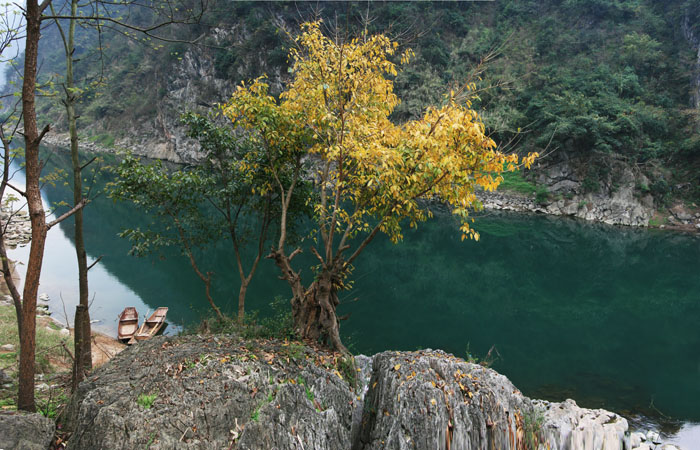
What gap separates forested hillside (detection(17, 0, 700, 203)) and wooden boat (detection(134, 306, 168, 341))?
40.7ft

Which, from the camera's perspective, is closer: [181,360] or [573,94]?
[181,360]

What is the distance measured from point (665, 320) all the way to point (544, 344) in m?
6.12

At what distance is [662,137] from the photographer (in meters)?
28.6

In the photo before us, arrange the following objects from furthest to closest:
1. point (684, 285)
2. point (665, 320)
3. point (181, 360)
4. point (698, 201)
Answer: point (698, 201) → point (684, 285) → point (665, 320) → point (181, 360)

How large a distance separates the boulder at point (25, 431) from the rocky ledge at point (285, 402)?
0.22m

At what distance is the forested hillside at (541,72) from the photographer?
28.0m

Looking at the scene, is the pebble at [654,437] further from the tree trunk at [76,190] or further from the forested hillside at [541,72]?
the forested hillside at [541,72]

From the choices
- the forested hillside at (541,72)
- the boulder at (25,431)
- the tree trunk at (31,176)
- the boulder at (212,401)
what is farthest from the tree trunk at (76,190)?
the forested hillside at (541,72)

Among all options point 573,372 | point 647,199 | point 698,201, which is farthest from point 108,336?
point 698,201

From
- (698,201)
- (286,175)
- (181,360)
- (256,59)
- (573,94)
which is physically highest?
(256,59)

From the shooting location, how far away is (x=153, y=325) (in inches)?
465

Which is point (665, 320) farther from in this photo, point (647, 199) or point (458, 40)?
point (458, 40)

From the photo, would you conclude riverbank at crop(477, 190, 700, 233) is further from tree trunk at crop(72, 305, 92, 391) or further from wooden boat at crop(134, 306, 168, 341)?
tree trunk at crop(72, 305, 92, 391)

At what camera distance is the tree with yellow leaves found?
15.9 ft
